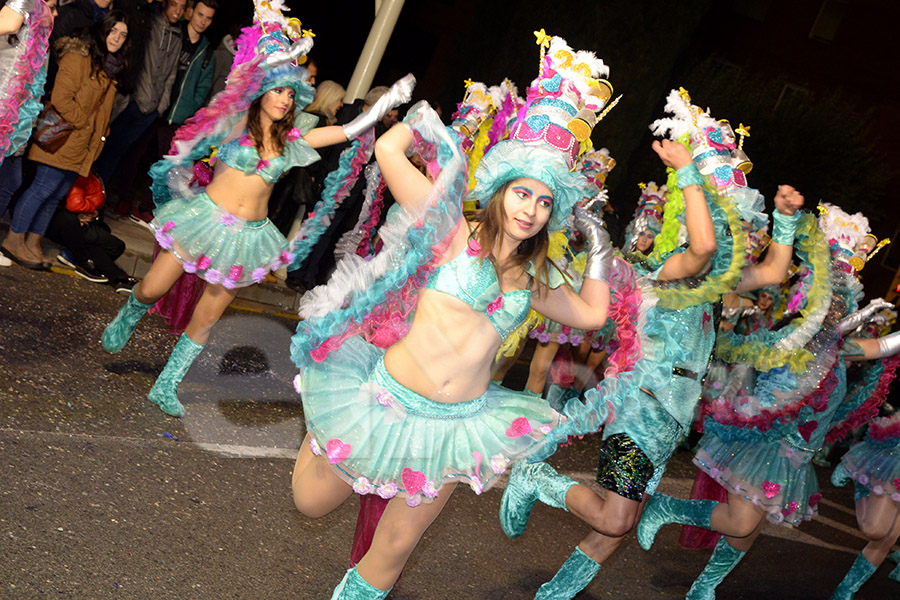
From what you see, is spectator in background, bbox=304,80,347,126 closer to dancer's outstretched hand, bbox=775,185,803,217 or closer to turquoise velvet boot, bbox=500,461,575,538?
dancer's outstretched hand, bbox=775,185,803,217

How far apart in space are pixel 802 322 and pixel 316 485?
144 inches

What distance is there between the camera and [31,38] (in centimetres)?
485

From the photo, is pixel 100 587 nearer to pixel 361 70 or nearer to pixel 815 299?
pixel 815 299

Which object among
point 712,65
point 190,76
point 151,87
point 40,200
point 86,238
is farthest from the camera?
point 712,65

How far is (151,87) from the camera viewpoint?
802cm

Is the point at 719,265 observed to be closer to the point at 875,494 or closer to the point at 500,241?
the point at 500,241

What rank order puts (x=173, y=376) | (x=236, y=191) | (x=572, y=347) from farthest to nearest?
(x=572, y=347) < (x=236, y=191) < (x=173, y=376)

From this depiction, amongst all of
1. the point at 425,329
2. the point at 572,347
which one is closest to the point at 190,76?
the point at 572,347

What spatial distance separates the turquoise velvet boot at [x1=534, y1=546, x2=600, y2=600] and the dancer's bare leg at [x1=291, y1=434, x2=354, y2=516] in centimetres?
151

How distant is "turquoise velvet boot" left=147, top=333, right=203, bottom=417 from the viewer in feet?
16.4

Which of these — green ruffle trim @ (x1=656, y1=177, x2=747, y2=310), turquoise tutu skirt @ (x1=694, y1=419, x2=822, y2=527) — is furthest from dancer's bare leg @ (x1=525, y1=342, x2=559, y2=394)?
green ruffle trim @ (x1=656, y1=177, x2=747, y2=310)

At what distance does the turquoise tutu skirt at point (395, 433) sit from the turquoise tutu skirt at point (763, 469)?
2.35m

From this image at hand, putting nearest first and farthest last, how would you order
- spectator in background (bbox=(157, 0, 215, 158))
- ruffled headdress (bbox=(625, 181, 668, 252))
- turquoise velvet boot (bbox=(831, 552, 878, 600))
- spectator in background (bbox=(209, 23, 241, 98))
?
turquoise velvet boot (bbox=(831, 552, 878, 600)) → ruffled headdress (bbox=(625, 181, 668, 252)) → spectator in background (bbox=(157, 0, 215, 158)) → spectator in background (bbox=(209, 23, 241, 98))

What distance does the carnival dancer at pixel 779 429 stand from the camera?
5.08 metres
